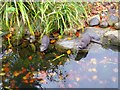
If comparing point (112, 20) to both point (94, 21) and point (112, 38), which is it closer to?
point (94, 21)

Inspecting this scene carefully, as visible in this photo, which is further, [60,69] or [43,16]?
[43,16]

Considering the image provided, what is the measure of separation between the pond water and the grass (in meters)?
0.43

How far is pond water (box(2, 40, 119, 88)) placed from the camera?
356cm

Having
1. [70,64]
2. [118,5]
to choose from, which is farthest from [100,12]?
[70,64]

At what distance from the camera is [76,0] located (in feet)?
15.3

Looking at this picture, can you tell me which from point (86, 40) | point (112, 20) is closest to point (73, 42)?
point (86, 40)

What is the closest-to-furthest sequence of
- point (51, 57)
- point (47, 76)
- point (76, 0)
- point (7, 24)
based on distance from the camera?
point (47, 76)
point (51, 57)
point (7, 24)
point (76, 0)

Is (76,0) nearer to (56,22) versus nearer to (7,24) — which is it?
(56,22)

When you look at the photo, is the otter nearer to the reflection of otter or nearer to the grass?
the grass

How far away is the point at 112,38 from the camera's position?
4109 mm

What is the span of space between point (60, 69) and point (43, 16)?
3.34 ft

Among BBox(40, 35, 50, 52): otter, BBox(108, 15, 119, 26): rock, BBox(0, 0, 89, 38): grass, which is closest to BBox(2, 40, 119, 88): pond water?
BBox(40, 35, 50, 52): otter

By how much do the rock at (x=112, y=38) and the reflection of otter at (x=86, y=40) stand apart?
5.2 inches

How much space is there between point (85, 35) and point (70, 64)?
606 mm
